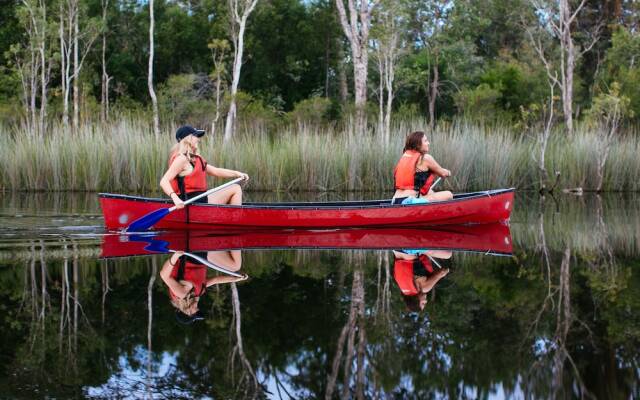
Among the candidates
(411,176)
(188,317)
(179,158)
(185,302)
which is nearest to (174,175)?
(179,158)

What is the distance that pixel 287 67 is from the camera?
3403 centimetres

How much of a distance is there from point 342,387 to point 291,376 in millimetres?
277

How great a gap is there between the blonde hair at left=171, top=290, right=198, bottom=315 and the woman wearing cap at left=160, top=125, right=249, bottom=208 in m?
3.33

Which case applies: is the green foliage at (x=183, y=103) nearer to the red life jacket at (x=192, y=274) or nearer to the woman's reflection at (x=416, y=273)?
the woman's reflection at (x=416, y=273)

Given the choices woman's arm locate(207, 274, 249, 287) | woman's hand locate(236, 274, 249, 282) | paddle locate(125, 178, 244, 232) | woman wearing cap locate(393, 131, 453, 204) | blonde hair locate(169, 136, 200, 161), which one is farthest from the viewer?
woman wearing cap locate(393, 131, 453, 204)

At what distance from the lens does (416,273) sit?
664 cm

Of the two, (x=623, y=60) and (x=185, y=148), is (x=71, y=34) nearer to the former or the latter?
(x=623, y=60)

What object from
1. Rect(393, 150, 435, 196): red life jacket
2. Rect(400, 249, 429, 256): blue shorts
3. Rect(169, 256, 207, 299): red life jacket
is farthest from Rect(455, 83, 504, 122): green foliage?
Rect(169, 256, 207, 299): red life jacket

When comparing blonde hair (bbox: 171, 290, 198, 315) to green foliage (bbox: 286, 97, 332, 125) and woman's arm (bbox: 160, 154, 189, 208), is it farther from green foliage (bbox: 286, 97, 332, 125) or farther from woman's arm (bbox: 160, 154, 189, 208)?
green foliage (bbox: 286, 97, 332, 125)

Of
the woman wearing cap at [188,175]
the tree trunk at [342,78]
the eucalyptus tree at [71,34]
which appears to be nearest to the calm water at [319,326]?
the woman wearing cap at [188,175]

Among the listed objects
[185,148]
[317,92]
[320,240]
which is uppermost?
[317,92]

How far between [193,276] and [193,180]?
3299 mm

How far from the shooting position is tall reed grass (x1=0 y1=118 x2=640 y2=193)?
656 inches

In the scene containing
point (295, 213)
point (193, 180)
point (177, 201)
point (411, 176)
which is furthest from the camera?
point (411, 176)
